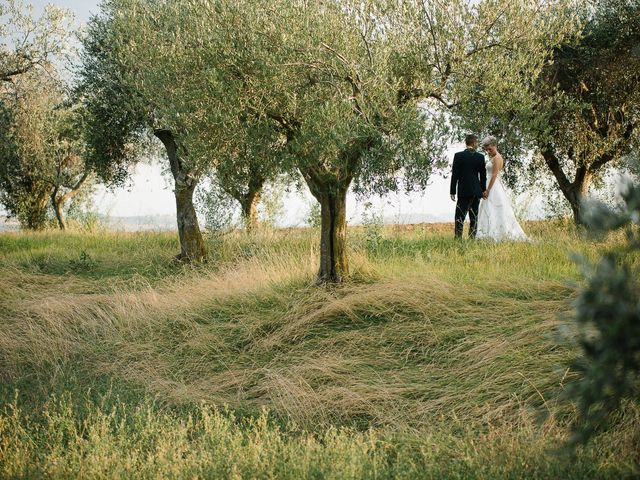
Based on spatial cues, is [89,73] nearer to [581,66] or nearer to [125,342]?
[125,342]

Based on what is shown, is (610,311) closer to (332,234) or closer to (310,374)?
(310,374)

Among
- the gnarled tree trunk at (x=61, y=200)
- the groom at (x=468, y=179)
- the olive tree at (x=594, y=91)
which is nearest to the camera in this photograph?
the groom at (x=468, y=179)

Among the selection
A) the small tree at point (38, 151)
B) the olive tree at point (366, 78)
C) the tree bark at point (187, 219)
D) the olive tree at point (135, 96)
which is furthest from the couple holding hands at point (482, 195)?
the small tree at point (38, 151)

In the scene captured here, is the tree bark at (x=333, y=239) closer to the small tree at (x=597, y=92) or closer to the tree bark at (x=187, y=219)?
the tree bark at (x=187, y=219)

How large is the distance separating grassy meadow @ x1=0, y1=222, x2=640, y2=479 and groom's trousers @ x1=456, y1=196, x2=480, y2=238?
4.48 feet

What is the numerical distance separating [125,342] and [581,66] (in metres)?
16.5

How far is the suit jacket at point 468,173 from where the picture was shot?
17.4 metres

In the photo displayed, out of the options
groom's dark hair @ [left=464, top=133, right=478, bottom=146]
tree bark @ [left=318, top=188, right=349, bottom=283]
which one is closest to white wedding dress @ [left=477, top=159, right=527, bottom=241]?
groom's dark hair @ [left=464, top=133, right=478, bottom=146]

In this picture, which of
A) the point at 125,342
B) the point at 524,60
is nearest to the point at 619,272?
the point at 125,342

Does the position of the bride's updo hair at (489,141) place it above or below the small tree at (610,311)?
above

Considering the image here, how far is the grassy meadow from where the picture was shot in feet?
19.2

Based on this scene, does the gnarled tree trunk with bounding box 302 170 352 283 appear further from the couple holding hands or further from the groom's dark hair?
the couple holding hands

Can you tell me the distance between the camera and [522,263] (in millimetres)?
13820

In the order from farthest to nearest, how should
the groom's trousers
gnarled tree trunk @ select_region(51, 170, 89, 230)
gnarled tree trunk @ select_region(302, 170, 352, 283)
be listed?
gnarled tree trunk @ select_region(51, 170, 89, 230)
the groom's trousers
gnarled tree trunk @ select_region(302, 170, 352, 283)
